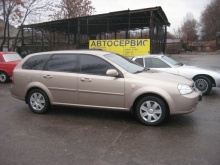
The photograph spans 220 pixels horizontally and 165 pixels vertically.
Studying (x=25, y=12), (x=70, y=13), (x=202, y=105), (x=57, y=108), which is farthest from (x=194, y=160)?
(x=70, y=13)

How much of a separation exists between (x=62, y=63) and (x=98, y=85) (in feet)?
3.96

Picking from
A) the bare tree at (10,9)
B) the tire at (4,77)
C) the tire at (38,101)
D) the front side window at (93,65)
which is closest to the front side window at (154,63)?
the front side window at (93,65)

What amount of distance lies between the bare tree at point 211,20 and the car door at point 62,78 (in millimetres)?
81166

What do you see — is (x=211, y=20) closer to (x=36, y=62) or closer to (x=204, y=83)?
(x=204, y=83)

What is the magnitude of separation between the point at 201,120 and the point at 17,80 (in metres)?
4.61

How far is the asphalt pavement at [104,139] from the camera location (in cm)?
426

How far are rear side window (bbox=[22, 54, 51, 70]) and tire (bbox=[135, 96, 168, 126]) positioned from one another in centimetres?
267

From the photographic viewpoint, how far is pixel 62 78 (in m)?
6.61

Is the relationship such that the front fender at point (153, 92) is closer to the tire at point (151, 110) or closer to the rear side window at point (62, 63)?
the tire at point (151, 110)

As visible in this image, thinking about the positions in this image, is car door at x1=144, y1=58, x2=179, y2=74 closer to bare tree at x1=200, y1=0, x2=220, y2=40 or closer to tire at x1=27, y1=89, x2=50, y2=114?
tire at x1=27, y1=89, x2=50, y2=114

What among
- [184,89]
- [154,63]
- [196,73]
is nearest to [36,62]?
[184,89]

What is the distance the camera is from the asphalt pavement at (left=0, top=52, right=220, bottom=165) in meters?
4.26

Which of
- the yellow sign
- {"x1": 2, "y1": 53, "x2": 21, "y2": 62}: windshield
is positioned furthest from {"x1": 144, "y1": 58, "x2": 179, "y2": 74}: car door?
{"x1": 2, "y1": 53, "x2": 21, "y2": 62}: windshield

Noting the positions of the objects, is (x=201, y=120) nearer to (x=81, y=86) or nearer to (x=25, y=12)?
(x=81, y=86)
